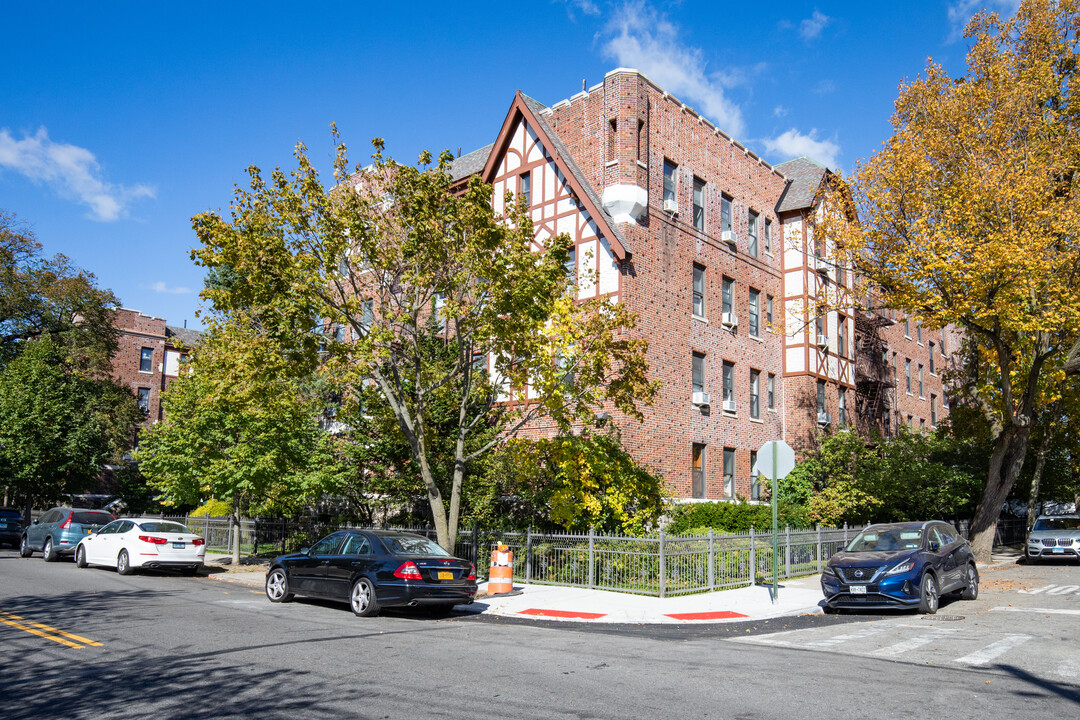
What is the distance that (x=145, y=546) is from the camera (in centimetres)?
1930

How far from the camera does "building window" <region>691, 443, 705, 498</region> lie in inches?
1011

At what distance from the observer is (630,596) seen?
52.2 ft

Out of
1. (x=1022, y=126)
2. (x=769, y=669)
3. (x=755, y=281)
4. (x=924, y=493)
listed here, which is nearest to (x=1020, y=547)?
(x=924, y=493)

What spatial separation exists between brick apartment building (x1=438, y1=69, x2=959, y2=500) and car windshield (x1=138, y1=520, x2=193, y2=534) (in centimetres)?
1229

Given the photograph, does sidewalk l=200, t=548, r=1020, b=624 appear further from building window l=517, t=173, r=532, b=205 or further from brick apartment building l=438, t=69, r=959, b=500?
building window l=517, t=173, r=532, b=205

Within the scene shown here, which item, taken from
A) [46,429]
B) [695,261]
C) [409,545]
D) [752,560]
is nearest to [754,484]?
[695,261]

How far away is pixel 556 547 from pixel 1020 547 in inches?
926

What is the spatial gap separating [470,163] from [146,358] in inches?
1321

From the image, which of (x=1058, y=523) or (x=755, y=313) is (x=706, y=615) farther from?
(x=1058, y=523)

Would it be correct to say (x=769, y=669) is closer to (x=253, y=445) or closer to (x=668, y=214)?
(x=253, y=445)

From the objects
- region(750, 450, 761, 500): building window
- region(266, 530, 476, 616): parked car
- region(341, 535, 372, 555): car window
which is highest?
region(750, 450, 761, 500): building window

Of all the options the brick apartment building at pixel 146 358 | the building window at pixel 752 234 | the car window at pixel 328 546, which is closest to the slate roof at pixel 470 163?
the building window at pixel 752 234

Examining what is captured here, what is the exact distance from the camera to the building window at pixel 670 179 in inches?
1033

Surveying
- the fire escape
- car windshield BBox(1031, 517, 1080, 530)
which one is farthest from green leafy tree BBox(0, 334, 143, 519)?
car windshield BBox(1031, 517, 1080, 530)
